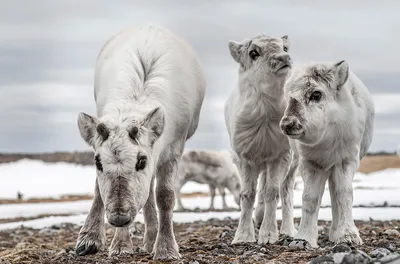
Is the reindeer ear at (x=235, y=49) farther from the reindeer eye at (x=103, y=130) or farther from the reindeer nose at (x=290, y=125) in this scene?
the reindeer eye at (x=103, y=130)

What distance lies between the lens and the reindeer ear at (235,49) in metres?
12.1

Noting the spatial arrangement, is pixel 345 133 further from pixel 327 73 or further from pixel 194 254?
pixel 194 254

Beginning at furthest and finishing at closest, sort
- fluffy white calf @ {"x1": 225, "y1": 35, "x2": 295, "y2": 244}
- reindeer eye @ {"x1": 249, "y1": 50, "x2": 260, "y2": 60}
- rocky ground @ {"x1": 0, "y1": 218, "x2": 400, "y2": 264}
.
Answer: reindeer eye @ {"x1": 249, "y1": 50, "x2": 260, "y2": 60} < fluffy white calf @ {"x1": 225, "y1": 35, "x2": 295, "y2": 244} < rocky ground @ {"x1": 0, "y1": 218, "x2": 400, "y2": 264}

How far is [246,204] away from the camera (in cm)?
1244

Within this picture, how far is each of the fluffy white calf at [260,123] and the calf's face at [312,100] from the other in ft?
2.57

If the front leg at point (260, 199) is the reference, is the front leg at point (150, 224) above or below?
below

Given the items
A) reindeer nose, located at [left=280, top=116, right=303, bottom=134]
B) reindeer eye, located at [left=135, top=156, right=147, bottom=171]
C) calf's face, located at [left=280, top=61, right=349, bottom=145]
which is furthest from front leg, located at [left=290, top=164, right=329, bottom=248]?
reindeer eye, located at [left=135, top=156, right=147, bottom=171]

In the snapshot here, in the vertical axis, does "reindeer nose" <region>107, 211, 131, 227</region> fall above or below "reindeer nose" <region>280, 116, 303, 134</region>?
below

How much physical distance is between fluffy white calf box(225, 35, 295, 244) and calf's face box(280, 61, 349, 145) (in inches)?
30.8

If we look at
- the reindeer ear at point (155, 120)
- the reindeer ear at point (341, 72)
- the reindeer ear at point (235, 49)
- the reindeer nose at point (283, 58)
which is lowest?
the reindeer ear at point (155, 120)

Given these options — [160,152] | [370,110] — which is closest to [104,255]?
[160,152]

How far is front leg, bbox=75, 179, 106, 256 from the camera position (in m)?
11.2

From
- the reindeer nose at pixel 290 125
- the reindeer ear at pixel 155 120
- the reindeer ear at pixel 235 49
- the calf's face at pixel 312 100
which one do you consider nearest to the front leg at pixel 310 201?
the calf's face at pixel 312 100

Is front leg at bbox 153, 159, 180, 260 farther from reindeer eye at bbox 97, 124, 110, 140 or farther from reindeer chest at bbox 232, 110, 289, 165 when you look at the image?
reindeer chest at bbox 232, 110, 289, 165
